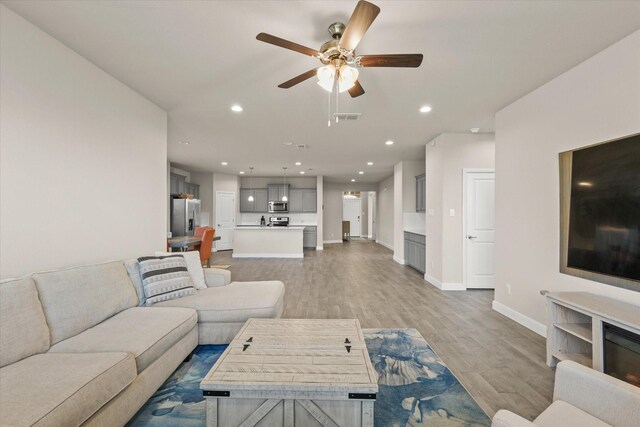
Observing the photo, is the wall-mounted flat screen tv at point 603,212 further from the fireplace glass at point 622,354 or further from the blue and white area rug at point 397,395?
the blue and white area rug at point 397,395

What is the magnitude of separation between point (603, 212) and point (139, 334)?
12.0 feet

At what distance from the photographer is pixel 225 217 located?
395 inches

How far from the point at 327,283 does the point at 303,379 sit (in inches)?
155

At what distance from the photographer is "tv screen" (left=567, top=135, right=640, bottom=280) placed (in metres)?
2.14

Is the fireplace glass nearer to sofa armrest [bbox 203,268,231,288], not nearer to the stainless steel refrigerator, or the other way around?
sofa armrest [bbox 203,268,231,288]

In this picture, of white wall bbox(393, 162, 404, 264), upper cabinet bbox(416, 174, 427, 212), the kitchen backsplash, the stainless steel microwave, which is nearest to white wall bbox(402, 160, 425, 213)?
white wall bbox(393, 162, 404, 264)

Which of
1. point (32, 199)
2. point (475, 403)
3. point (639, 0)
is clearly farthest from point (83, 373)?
point (639, 0)

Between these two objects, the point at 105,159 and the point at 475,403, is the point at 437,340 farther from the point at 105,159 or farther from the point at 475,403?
the point at 105,159

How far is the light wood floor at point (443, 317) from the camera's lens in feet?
7.16

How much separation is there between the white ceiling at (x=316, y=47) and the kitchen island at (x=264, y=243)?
14.6 ft

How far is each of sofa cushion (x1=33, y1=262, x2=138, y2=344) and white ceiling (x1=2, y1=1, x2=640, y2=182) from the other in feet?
6.15

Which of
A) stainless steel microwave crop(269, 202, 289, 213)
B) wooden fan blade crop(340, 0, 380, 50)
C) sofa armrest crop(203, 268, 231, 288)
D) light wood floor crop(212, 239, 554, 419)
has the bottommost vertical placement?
light wood floor crop(212, 239, 554, 419)

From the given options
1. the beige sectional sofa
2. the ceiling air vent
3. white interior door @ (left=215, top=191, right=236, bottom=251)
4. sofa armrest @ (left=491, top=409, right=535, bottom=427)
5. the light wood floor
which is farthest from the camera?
white interior door @ (left=215, top=191, right=236, bottom=251)

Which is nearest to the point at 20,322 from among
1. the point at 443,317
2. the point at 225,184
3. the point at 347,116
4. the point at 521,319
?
the point at 347,116
